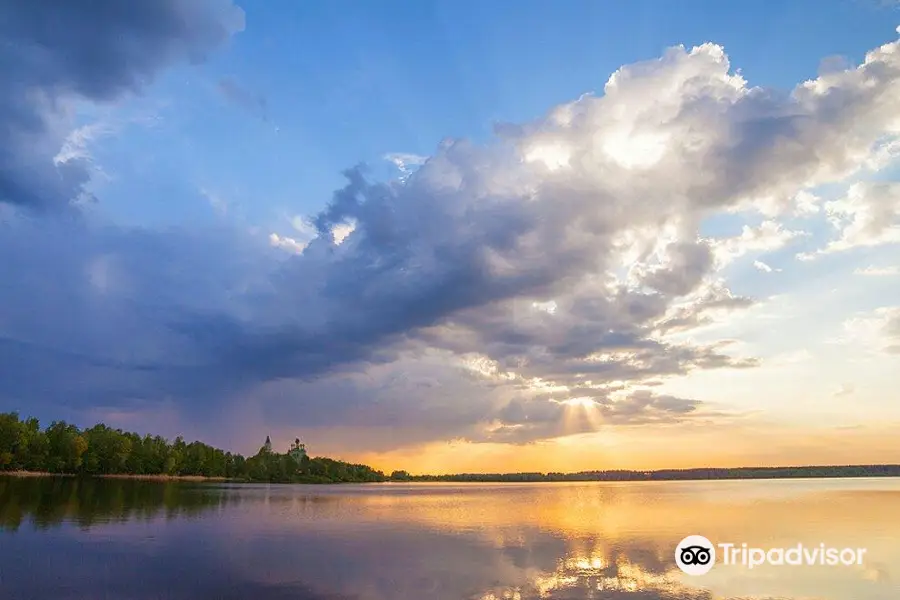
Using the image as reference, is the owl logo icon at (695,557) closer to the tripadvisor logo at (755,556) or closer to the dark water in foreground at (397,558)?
the tripadvisor logo at (755,556)

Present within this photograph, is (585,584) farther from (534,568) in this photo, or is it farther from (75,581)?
(75,581)

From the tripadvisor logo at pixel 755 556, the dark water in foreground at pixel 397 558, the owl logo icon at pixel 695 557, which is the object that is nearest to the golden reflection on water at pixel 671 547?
the dark water in foreground at pixel 397 558

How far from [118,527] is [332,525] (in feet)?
90.0

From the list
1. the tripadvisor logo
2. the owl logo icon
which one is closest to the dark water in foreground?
the owl logo icon

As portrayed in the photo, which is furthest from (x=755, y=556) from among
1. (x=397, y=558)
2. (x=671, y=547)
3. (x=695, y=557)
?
(x=397, y=558)

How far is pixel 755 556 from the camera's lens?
5372cm

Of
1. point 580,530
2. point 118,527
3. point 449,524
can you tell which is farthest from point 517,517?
point 118,527

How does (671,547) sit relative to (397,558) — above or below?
below

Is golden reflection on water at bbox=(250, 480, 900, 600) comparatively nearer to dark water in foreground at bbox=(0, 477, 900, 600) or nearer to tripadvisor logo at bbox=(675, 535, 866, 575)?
dark water in foreground at bbox=(0, 477, 900, 600)

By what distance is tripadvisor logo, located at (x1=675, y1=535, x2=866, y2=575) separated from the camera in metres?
47.8

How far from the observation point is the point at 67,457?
7480 inches

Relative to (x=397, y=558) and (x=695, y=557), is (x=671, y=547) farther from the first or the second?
(x=397, y=558)

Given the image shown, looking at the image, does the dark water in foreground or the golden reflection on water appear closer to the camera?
the dark water in foreground

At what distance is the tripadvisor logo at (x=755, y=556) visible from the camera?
4784cm
